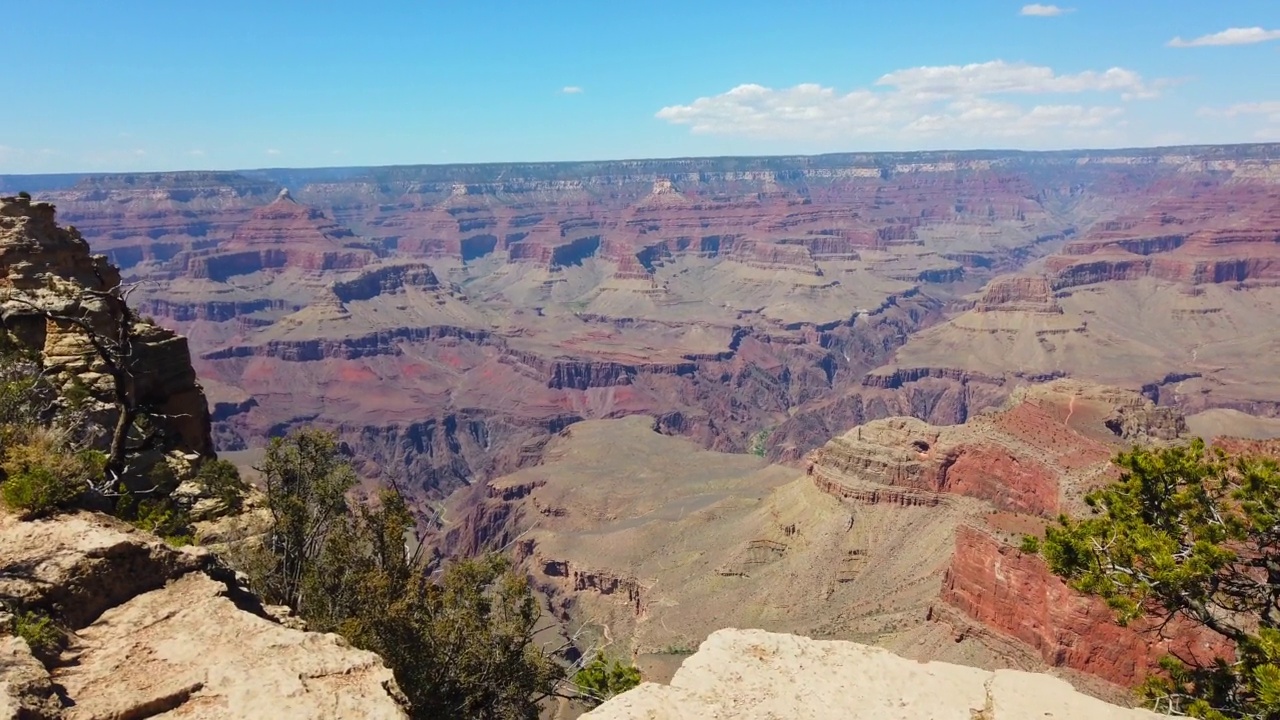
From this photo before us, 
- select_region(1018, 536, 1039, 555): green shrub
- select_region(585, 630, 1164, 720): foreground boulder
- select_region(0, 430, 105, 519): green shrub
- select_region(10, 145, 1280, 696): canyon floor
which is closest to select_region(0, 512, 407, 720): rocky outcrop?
select_region(0, 430, 105, 519): green shrub

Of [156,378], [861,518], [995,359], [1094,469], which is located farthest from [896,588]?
[995,359]

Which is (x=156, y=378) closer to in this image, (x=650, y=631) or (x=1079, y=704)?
(x=1079, y=704)

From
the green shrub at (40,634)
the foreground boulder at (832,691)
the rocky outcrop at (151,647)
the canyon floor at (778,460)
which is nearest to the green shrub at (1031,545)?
the foreground boulder at (832,691)

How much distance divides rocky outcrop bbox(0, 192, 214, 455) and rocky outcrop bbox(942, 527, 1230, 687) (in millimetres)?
38319

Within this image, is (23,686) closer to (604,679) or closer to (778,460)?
(604,679)

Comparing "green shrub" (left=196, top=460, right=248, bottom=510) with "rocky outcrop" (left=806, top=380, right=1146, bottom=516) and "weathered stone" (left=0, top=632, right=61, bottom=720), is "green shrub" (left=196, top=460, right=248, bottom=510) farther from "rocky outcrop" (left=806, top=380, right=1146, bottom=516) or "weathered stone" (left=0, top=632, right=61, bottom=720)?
"rocky outcrop" (left=806, top=380, right=1146, bottom=516)

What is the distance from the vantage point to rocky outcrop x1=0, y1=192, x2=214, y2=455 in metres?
26.3

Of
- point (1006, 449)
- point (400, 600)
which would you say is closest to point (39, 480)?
point (400, 600)

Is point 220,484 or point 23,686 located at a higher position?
point 23,686

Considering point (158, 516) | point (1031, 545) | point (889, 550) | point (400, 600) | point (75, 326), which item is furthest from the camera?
point (889, 550)

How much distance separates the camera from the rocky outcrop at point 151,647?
1227cm

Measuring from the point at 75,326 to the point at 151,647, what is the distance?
59.0ft

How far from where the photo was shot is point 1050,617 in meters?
42.2

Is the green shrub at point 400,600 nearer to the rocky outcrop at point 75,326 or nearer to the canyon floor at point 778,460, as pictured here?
the canyon floor at point 778,460
